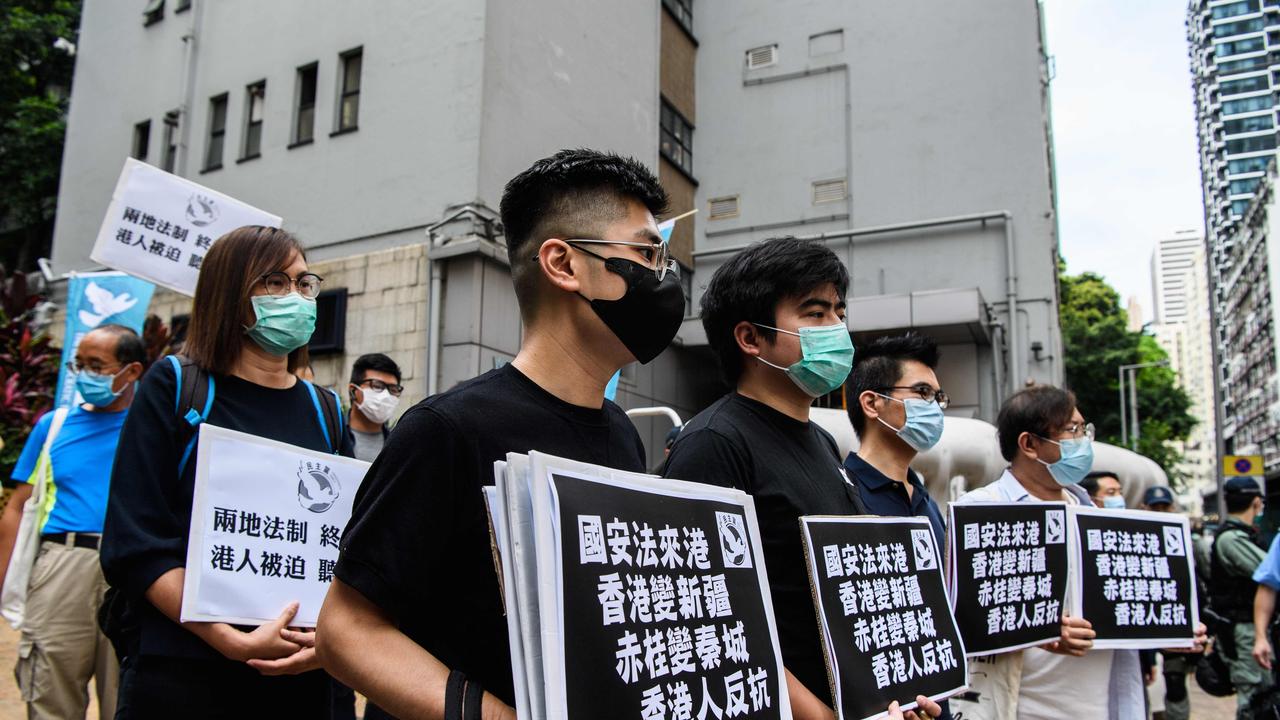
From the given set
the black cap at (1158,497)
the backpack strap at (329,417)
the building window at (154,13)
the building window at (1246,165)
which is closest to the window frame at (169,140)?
the building window at (154,13)

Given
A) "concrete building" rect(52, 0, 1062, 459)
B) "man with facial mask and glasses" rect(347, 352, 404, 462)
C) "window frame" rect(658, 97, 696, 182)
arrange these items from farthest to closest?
"window frame" rect(658, 97, 696, 182), "concrete building" rect(52, 0, 1062, 459), "man with facial mask and glasses" rect(347, 352, 404, 462)

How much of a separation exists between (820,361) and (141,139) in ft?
53.1

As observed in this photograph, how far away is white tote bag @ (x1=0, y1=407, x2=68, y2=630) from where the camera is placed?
11.9 ft

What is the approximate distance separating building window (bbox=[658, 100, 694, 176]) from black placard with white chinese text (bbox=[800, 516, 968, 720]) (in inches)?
559

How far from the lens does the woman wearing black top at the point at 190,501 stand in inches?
82.6

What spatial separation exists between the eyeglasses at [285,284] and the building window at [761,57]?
16293mm

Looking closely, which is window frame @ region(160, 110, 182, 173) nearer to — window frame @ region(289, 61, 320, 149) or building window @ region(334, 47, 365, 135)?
window frame @ region(289, 61, 320, 149)

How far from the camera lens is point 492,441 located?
1.53 meters

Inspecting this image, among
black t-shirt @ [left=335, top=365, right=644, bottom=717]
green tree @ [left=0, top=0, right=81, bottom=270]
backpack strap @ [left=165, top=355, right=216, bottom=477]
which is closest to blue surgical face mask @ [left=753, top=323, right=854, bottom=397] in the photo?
black t-shirt @ [left=335, top=365, right=644, bottom=717]

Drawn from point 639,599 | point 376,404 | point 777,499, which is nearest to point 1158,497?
point 376,404

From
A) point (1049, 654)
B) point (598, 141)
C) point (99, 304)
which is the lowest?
point (1049, 654)

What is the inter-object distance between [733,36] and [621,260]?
17.5 m

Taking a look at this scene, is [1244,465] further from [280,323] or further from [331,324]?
[280,323]

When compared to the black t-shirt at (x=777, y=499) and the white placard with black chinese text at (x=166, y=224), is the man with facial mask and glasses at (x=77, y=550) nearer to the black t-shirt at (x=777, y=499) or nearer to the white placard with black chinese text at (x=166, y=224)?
the white placard with black chinese text at (x=166, y=224)
